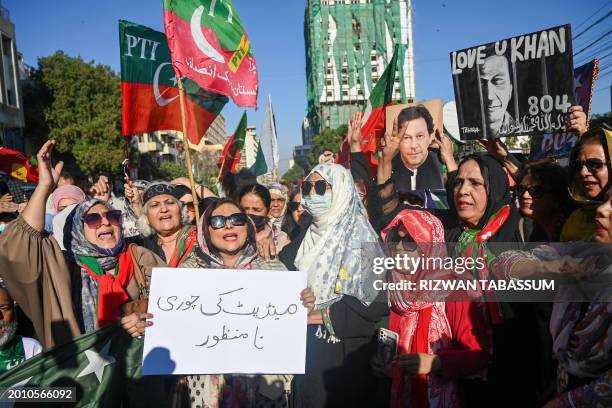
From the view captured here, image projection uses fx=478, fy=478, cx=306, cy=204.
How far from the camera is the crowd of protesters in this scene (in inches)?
97.0

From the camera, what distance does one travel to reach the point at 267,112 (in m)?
6.82

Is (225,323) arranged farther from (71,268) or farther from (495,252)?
(495,252)

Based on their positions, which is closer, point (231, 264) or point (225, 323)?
point (225, 323)

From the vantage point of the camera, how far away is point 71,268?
112 inches

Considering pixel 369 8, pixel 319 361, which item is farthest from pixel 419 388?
pixel 369 8

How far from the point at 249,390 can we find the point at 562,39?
3.21 m

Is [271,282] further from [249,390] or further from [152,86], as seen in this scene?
[152,86]

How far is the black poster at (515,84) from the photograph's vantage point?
3510 millimetres

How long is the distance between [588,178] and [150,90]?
3.78 metres

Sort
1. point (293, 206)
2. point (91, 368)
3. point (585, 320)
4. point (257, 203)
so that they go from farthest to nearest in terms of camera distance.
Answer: point (293, 206) → point (257, 203) → point (91, 368) → point (585, 320)

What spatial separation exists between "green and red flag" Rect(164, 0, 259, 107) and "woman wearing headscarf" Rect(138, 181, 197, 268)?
45.3 inches

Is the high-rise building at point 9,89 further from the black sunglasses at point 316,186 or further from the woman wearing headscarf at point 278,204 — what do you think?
the black sunglasses at point 316,186

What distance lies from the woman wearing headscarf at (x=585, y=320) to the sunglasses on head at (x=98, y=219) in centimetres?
245

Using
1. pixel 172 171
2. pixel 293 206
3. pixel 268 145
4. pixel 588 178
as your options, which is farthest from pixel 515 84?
pixel 172 171
